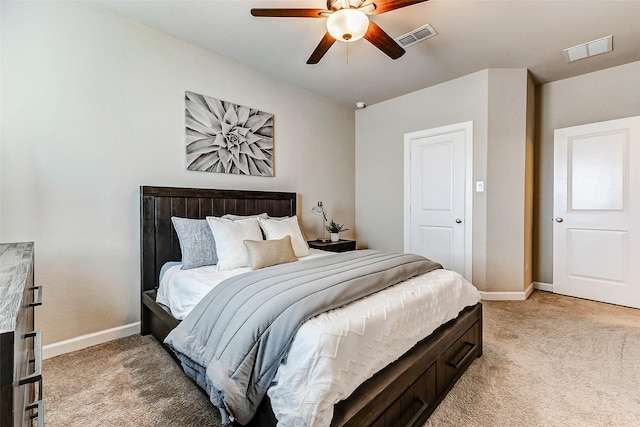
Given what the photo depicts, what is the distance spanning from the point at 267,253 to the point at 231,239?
0.33 metres

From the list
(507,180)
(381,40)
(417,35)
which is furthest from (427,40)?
(507,180)

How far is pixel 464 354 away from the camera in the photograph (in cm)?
189

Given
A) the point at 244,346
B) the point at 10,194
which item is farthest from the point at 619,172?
the point at 10,194

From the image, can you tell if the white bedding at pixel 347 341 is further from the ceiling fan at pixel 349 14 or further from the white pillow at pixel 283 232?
the ceiling fan at pixel 349 14

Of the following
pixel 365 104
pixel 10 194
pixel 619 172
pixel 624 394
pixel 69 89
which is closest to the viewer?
pixel 624 394

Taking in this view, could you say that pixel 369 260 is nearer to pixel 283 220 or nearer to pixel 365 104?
pixel 283 220

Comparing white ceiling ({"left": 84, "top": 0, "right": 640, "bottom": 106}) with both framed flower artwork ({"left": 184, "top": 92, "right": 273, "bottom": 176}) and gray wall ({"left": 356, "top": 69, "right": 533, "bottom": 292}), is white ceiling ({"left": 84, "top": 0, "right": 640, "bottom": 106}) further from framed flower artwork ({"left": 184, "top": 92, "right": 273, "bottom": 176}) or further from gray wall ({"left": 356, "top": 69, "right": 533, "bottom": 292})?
framed flower artwork ({"left": 184, "top": 92, "right": 273, "bottom": 176})

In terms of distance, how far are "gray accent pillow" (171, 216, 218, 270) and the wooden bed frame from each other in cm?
22

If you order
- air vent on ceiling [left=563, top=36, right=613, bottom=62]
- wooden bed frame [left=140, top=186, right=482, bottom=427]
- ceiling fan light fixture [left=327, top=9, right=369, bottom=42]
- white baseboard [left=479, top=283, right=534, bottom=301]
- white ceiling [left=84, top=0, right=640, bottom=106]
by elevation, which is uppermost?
white ceiling [left=84, top=0, right=640, bottom=106]

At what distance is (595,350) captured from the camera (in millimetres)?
2215

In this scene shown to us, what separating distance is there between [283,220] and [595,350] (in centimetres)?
266

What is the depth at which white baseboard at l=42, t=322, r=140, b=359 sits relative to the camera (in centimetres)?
214

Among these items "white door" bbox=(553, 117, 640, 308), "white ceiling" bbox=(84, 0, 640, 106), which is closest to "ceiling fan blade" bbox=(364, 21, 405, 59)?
"white ceiling" bbox=(84, 0, 640, 106)

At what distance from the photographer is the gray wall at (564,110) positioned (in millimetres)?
3217
